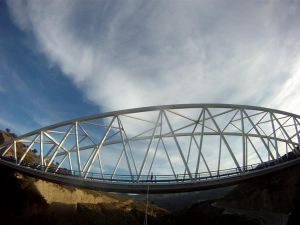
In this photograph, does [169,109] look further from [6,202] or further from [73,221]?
[6,202]

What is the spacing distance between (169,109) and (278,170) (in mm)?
21445

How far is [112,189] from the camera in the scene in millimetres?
50938

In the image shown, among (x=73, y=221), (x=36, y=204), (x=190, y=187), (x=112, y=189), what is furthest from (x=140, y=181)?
(x=36, y=204)

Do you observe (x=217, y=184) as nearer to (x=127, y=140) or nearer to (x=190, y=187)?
(x=190, y=187)

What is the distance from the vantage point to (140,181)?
165 ft

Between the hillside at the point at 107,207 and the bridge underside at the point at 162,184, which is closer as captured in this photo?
the bridge underside at the point at 162,184

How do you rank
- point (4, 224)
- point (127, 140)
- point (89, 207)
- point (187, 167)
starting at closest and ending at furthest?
point (187, 167), point (4, 224), point (127, 140), point (89, 207)

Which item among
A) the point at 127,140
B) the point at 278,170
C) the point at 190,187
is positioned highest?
the point at 127,140

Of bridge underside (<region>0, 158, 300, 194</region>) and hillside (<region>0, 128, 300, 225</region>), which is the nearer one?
bridge underside (<region>0, 158, 300, 194</region>)

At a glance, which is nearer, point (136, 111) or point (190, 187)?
point (190, 187)

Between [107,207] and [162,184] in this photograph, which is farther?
[107,207]

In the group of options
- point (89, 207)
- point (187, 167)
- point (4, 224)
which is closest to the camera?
point (187, 167)

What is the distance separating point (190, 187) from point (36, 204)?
1134 inches

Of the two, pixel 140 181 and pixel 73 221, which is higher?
pixel 140 181
